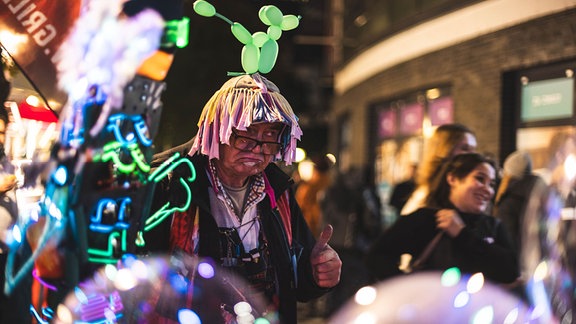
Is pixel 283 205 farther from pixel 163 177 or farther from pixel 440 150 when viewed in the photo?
pixel 440 150

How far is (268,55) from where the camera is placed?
2.72 meters

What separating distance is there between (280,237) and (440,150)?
8.26 ft

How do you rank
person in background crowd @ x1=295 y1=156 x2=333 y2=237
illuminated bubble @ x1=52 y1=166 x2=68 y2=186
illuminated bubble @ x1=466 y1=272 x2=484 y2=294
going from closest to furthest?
illuminated bubble @ x1=52 y1=166 x2=68 y2=186 → illuminated bubble @ x1=466 y1=272 x2=484 y2=294 → person in background crowd @ x1=295 y1=156 x2=333 y2=237

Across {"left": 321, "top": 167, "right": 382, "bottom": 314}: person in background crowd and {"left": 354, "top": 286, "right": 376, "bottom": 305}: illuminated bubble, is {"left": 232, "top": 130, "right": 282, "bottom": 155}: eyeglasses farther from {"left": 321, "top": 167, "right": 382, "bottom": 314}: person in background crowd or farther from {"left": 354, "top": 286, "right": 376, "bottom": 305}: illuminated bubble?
{"left": 321, "top": 167, "right": 382, "bottom": 314}: person in background crowd

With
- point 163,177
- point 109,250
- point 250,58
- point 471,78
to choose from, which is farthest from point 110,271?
point 471,78

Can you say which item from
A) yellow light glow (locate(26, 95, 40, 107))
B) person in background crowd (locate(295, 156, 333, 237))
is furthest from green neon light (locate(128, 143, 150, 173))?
person in background crowd (locate(295, 156, 333, 237))

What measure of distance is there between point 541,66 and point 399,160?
16.8 ft

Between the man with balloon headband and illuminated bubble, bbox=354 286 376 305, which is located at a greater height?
the man with balloon headband

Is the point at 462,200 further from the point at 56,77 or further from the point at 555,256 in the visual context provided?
the point at 56,77

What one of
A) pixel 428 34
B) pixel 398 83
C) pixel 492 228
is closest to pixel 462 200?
pixel 492 228

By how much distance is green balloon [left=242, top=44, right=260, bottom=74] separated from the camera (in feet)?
8.89

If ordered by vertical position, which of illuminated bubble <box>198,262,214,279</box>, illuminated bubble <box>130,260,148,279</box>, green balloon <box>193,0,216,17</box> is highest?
green balloon <box>193,0,216,17</box>

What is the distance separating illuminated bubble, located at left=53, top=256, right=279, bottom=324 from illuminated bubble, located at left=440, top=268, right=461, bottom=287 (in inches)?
66.9

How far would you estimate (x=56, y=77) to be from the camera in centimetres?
227
